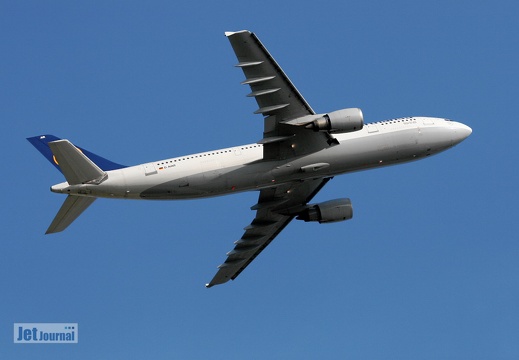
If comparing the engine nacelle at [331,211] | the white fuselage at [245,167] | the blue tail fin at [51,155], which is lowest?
the engine nacelle at [331,211]

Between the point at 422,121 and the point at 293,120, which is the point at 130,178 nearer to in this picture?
the point at 293,120

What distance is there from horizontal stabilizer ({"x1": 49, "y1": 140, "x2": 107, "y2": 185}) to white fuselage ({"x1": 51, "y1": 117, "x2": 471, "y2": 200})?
0.47m

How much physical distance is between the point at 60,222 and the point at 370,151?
2170 centimetres

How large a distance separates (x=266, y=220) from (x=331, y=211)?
17.4 ft

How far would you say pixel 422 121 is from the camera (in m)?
69.2

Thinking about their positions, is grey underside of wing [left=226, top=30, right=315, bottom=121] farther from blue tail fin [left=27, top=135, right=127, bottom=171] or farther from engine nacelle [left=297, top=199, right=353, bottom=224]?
engine nacelle [left=297, top=199, right=353, bottom=224]

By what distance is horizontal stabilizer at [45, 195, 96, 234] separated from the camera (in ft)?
216

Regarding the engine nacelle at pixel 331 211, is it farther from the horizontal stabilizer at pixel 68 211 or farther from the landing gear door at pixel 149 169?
the horizontal stabilizer at pixel 68 211

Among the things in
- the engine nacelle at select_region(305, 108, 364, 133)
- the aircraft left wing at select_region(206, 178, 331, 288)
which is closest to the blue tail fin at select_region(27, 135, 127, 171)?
the aircraft left wing at select_region(206, 178, 331, 288)

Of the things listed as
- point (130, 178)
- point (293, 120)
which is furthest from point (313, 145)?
point (130, 178)

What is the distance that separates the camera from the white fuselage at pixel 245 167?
65.1m

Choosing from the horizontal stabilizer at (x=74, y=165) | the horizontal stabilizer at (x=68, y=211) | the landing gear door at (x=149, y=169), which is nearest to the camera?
the horizontal stabilizer at (x=74, y=165)

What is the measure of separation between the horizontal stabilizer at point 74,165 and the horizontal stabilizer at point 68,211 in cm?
225

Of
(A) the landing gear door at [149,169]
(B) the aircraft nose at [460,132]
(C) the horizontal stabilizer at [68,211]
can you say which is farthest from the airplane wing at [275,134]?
(C) the horizontal stabilizer at [68,211]
